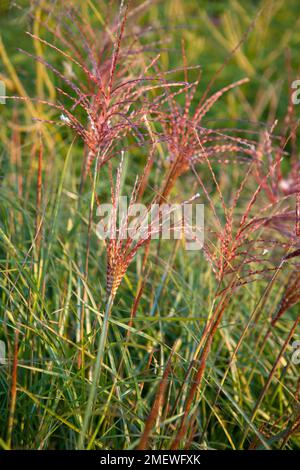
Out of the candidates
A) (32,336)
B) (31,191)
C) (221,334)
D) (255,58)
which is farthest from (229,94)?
(32,336)

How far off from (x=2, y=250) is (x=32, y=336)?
53 cm

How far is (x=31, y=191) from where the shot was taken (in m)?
2.32

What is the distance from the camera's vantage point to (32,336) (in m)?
1.50

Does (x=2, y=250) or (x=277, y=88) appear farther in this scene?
(x=277, y=88)

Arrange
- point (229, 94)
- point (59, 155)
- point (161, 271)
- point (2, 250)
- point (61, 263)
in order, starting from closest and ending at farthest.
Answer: point (61, 263)
point (2, 250)
point (161, 271)
point (59, 155)
point (229, 94)

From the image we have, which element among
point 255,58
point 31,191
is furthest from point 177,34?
point 31,191

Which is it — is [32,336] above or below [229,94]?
below

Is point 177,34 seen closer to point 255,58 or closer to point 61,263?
point 255,58
